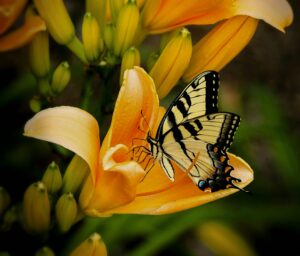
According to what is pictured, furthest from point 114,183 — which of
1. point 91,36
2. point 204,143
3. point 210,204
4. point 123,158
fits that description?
point 210,204

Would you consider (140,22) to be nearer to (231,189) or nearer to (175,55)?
(175,55)

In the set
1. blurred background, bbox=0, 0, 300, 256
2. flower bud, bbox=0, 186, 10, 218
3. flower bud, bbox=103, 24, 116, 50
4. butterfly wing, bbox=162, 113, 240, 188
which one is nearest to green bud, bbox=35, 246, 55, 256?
flower bud, bbox=0, 186, 10, 218

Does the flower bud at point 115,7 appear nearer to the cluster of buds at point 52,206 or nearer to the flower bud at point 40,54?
the flower bud at point 40,54

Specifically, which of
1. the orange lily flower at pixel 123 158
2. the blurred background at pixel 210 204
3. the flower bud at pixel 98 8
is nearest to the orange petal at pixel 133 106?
the orange lily flower at pixel 123 158

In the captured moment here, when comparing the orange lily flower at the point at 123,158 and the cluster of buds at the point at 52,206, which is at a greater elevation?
the orange lily flower at the point at 123,158

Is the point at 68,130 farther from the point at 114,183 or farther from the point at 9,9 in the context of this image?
the point at 9,9

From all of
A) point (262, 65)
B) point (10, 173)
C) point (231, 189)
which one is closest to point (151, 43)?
point (262, 65)
